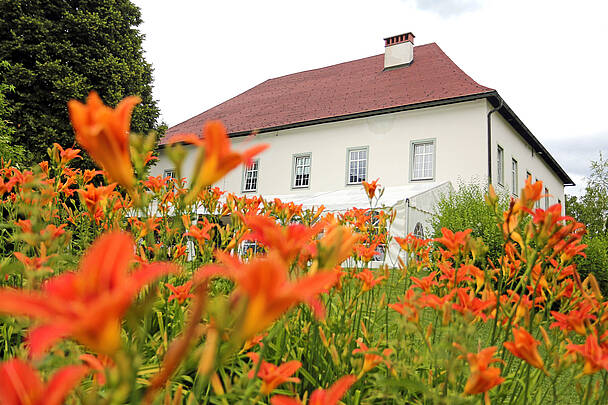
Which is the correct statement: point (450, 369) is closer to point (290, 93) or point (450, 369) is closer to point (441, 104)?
point (441, 104)

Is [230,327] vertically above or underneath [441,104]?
underneath

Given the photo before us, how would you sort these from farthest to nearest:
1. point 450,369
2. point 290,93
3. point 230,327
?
point 290,93, point 230,327, point 450,369

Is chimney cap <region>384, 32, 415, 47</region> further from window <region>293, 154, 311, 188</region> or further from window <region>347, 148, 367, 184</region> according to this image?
window <region>293, 154, 311, 188</region>

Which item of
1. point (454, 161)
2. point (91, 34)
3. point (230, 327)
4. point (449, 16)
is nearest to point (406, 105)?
point (454, 161)

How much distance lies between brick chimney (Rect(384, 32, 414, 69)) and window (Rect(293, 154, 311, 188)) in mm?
5212

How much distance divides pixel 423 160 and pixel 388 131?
5.14ft

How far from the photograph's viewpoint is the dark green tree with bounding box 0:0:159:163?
11.3m

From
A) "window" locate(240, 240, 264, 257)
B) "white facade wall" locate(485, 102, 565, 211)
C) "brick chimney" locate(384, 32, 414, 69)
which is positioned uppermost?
"brick chimney" locate(384, 32, 414, 69)

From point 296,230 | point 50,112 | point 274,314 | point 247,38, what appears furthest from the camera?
point 247,38

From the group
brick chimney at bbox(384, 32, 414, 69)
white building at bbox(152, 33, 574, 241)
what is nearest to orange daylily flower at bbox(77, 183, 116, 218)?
white building at bbox(152, 33, 574, 241)

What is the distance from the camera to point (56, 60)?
11484 mm

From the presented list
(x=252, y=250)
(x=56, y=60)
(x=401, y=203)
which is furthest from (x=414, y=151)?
(x=252, y=250)

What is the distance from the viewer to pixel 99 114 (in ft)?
1.74

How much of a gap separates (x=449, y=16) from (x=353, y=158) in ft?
26.3
